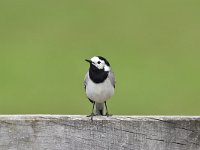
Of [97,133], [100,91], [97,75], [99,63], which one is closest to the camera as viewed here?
[97,133]

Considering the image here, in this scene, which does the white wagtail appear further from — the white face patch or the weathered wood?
the weathered wood

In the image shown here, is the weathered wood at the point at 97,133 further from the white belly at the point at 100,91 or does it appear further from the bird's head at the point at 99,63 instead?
the white belly at the point at 100,91

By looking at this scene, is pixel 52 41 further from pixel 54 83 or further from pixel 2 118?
A: pixel 2 118

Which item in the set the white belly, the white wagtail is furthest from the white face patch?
the white belly

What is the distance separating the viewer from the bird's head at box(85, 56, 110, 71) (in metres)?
6.05

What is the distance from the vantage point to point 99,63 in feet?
20.4

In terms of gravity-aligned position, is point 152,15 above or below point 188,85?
above

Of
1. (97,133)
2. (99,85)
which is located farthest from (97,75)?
(97,133)

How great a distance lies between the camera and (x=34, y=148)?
13.0ft

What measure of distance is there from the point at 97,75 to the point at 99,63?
1.44ft

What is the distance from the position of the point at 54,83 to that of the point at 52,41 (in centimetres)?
458

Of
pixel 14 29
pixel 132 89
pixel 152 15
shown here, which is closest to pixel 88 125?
pixel 132 89

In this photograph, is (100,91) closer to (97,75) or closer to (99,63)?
(97,75)

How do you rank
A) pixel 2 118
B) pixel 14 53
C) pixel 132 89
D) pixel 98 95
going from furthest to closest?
pixel 14 53 < pixel 132 89 < pixel 98 95 < pixel 2 118
